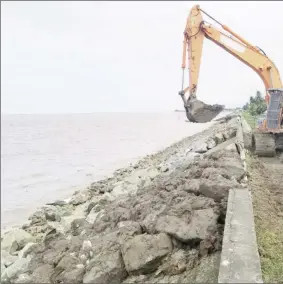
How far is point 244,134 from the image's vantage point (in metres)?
13.8

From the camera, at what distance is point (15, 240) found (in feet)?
23.3

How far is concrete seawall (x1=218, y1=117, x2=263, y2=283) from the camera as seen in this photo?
3.12 meters

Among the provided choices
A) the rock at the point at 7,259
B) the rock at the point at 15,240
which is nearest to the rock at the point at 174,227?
the rock at the point at 7,259

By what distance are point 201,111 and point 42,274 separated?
8.51 m

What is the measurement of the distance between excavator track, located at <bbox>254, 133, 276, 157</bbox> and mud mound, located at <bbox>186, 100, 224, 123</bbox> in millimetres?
1654

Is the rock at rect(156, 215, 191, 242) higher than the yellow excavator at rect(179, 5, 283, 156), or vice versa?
the yellow excavator at rect(179, 5, 283, 156)

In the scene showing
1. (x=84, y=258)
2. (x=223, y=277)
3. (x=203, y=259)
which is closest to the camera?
(x=223, y=277)

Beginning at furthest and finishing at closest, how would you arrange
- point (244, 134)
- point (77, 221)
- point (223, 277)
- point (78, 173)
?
point (78, 173) → point (244, 134) → point (77, 221) → point (223, 277)

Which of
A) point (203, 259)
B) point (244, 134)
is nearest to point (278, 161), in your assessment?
point (244, 134)

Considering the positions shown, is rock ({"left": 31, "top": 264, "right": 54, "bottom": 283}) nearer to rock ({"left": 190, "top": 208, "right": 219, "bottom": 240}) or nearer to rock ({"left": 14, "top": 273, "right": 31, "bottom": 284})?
rock ({"left": 14, "top": 273, "right": 31, "bottom": 284})

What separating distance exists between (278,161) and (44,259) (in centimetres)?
828

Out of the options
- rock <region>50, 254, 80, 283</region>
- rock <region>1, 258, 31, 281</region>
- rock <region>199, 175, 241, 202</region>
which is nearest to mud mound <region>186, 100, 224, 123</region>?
rock <region>199, 175, 241, 202</region>

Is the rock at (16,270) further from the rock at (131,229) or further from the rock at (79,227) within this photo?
the rock at (131,229)

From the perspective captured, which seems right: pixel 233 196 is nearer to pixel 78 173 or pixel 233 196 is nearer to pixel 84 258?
pixel 84 258
